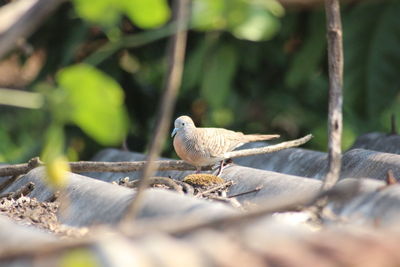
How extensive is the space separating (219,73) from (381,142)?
234cm

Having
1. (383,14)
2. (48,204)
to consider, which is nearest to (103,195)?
(48,204)

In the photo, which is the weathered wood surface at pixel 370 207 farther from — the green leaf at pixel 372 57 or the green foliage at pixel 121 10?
the green leaf at pixel 372 57

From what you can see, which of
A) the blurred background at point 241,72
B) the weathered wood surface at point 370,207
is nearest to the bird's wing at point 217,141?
the blurred background at point 241,72

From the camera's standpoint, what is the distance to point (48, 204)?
2.59m

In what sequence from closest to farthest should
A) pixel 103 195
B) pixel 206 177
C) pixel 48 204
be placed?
pixel 103 195 → pixel 48 204 → pixel 206 177

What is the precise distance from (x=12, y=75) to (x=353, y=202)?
8.53 m

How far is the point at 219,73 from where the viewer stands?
570 centimetres

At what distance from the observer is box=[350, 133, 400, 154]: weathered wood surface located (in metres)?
3.38

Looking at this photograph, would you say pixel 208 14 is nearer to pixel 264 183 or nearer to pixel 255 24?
pixel 255 24

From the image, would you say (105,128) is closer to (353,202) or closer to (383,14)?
(353,202)

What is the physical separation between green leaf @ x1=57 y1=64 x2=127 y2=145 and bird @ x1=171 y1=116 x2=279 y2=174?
7.62 feet

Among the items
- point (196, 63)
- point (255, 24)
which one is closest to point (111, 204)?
point (255, 24)

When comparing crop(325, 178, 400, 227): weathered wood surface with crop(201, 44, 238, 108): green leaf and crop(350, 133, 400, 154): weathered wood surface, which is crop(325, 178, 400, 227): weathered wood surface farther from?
crop(201, 44, 238, 108): green leaf

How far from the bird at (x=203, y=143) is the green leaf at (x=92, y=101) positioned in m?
2.32
